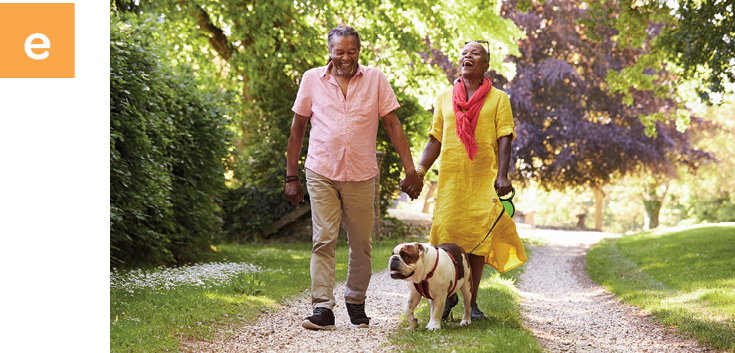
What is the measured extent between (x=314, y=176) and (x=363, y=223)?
562 mm

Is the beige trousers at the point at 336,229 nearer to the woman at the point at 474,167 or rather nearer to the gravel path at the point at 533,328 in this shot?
the gravel path at the point at 533,328

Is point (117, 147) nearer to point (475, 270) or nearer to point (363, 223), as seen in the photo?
point (363, 223)

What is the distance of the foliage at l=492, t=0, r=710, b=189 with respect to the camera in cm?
2238

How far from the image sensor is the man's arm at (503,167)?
473cm

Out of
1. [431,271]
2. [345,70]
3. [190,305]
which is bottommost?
[190,305]

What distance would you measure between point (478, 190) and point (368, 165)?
963 millimetres

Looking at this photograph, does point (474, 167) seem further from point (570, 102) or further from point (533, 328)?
point (570, 102)

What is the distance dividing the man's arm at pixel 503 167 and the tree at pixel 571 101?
59.2 feet

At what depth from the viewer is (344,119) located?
4.68m

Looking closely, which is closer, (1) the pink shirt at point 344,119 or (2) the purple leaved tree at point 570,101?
(1) the pink shirt at point 344,119

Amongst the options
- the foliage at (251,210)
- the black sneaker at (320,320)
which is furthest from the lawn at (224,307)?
the foliage at (251,210)

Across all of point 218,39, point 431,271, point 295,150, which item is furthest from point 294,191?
point 218,39

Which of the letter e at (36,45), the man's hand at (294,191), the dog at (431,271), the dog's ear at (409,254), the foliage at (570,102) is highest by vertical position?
the foliage at (570,102)

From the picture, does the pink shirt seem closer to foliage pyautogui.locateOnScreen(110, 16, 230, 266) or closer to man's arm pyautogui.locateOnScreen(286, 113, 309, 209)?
man's arm pyautogui.locateOnScreen(286, 113, 309, 209)
